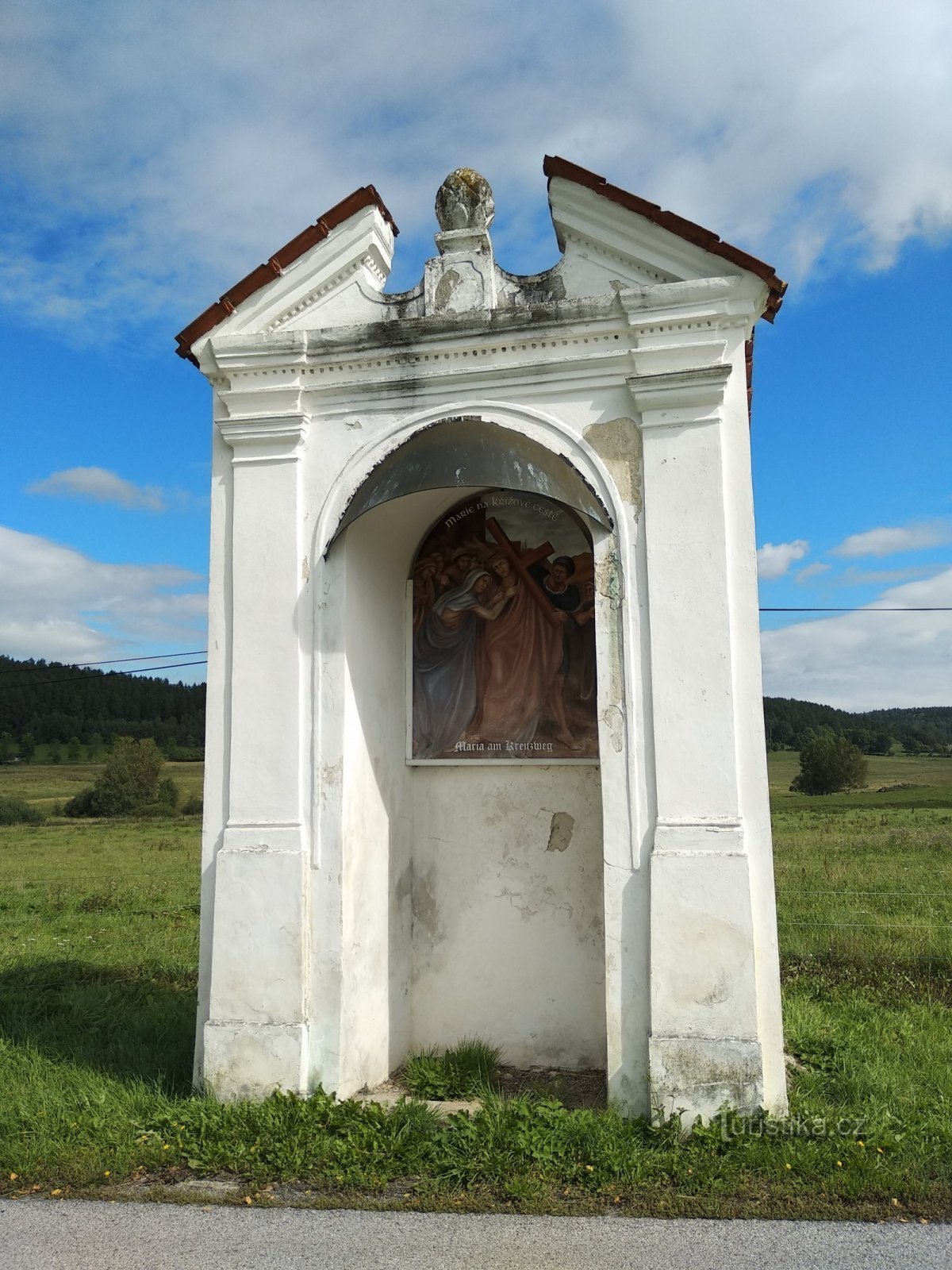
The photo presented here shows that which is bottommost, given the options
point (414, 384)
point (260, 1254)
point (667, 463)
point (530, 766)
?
point (260, 1254)

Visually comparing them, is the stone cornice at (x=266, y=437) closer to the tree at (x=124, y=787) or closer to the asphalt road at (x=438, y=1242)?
the asphalt road at (x=438, y=1242)

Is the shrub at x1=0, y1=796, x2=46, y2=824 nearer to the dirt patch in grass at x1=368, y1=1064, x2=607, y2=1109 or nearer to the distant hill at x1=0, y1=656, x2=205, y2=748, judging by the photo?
the distant hill at x1=0, y1=656, x2=205, y2=748

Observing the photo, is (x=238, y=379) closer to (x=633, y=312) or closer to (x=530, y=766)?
(x=633, y=312)

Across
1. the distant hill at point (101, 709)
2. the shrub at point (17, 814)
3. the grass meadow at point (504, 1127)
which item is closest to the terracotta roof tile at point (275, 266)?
the grass meadow at point (504, 1127)

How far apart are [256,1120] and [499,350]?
4.57 meters

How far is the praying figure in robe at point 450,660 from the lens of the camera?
7020 mm

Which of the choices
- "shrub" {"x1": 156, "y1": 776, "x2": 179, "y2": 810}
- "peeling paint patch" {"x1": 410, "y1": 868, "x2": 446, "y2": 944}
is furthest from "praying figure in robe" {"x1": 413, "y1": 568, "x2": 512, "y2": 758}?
"shrub" {"x1": 156, "y1": 776, "x2": 179, "y2": 810}

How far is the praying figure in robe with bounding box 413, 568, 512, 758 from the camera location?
7.02m

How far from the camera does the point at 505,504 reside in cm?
708

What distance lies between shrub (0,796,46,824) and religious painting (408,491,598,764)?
139 feet

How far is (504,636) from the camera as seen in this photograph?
6996mm

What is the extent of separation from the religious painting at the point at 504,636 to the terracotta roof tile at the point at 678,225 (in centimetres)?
177

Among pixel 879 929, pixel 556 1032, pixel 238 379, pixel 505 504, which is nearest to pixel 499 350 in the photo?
pixel 505 504

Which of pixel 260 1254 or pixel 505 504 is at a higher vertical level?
pixel 505 504
